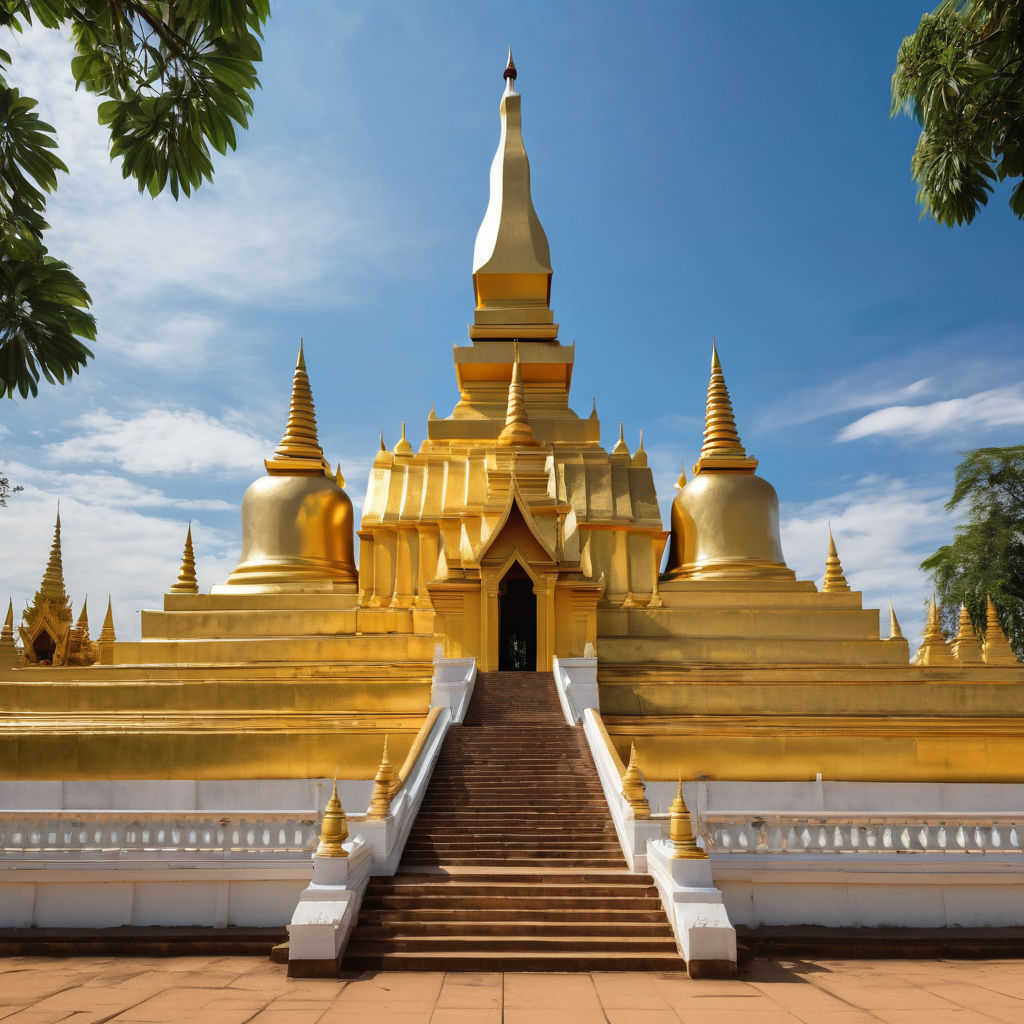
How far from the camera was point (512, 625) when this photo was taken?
23812 millimetres

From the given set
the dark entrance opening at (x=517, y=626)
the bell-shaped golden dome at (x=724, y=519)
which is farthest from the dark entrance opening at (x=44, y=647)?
the bell-shaped golden dome at (x=724, y=519)

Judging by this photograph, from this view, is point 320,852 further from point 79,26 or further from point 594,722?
point 79,26

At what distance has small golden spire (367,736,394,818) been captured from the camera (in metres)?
10.8

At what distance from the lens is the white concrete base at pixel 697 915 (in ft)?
28.7

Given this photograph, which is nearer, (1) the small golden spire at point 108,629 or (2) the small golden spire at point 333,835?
(2) the small golden spire at point 333,835

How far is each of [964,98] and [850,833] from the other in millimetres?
7484

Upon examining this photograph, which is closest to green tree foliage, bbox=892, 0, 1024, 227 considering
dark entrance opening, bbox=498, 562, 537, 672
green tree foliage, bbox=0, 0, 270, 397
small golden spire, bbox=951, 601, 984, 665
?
green tree foliage, bbox=0, 0, 270, 397

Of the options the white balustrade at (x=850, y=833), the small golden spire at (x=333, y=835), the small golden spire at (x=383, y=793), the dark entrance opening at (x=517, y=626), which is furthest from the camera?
the dark entrance opening at (x=517, y=626)

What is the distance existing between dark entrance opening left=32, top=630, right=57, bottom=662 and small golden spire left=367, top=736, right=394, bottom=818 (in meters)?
22.1

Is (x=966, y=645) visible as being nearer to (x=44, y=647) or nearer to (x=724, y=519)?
(x=724, y=519)

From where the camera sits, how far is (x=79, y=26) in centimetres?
740

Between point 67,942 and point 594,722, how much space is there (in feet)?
24.0

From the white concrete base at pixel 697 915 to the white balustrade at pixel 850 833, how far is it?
105cm

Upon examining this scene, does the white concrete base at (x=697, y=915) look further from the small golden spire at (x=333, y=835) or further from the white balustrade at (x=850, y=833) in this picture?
the small golden spire at (x=333, y=835)
